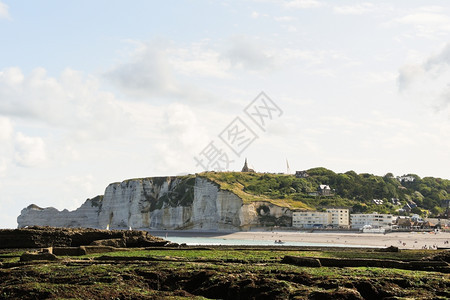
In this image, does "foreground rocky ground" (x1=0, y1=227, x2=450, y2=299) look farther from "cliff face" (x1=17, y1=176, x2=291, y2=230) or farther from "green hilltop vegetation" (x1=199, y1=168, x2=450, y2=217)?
"green hilltop vegetation" (x1=199, y1=168, x2=450, y2=217)

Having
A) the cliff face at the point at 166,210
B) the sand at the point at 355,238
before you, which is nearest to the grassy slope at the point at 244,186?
the cliff face at the point at 166,210

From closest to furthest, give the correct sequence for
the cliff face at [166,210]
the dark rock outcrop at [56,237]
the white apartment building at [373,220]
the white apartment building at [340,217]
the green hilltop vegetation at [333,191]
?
1. the dark rock outcrop at [56,237]
2. the cliff face at [166,210]
3. the white apartment building at [373,220]
4. the white apartment building at [340,217]
5. the green hilltop vegetation at [333,191]

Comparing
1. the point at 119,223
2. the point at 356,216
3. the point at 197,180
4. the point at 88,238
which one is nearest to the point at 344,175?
the point at 356,216

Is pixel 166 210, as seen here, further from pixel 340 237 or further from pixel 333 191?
pixel 340 237

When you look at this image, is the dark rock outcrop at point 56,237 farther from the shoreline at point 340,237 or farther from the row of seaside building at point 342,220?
the row of seaside building at point 342,220

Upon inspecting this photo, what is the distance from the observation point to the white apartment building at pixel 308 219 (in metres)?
128

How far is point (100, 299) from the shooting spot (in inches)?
865

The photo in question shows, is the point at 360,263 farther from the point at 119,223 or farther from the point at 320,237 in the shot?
the point at 119,223

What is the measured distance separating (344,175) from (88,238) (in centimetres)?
14371

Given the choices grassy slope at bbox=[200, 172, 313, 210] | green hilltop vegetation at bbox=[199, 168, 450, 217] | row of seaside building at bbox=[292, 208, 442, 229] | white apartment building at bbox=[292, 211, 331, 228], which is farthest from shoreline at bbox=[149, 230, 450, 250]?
green hilltop vegetation at bbox=[199, 168, 450, 217]

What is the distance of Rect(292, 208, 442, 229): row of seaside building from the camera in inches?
5103

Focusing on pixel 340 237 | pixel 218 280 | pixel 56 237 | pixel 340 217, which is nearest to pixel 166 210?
pixel 340 217

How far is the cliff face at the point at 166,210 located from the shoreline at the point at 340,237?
5931 millimetres

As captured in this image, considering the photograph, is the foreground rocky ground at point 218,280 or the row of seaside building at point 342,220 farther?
the row of seaside building at point 342,220
